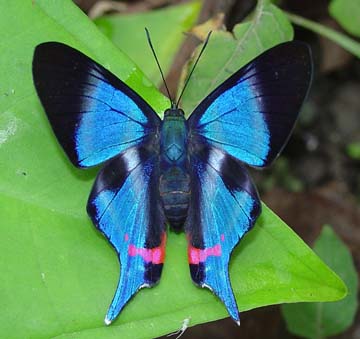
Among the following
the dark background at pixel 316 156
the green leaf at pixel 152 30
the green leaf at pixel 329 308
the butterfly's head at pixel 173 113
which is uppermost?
the butterfly's head at pixel 173 113

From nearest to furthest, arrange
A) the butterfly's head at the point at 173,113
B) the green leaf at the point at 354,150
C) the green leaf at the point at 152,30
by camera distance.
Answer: the butterfly's head at the point at 173,113
the green leaf at the point at 152,30
the green leaf at the point at 354,150

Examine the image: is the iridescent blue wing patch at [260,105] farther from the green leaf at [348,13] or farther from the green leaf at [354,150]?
the green leaf at [354,150]

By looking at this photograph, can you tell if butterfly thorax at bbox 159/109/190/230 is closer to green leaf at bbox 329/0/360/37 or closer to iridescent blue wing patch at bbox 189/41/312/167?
iridescent blue wing patch at bbox 189/41/312/167

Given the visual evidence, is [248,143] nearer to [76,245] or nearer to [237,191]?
[237,191]

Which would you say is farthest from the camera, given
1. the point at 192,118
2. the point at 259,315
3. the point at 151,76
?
the point at 259,315

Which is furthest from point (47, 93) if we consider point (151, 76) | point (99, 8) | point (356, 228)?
point (356, 228)

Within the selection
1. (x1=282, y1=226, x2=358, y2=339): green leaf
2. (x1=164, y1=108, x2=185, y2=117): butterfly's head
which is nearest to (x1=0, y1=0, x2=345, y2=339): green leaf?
(x1=164, y1=108, x2=185, y2=117): butterfly's head

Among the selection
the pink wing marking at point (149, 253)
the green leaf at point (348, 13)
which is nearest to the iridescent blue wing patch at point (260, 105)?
the pink wing marking at point (149, 253)
